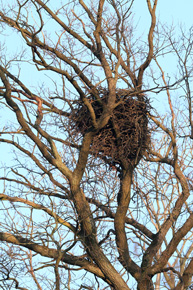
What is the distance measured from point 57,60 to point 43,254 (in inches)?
101

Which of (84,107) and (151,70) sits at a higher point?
(151,70)

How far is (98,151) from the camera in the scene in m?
6.82

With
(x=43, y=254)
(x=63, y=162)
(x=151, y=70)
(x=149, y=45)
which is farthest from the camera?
(x=151, y=70)

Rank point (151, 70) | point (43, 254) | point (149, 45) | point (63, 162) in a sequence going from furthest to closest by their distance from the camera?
point (151, 70) → point (149, 45) → point (63, 162) → point (43, 254)

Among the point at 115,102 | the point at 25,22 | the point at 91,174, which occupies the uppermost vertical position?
the point at 25,22

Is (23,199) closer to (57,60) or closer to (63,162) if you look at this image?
(63,162)

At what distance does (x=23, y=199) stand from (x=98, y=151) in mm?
1219

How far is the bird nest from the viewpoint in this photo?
6.74 meters

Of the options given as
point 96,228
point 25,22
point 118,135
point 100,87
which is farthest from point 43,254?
point 25,22

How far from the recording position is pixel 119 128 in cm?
681

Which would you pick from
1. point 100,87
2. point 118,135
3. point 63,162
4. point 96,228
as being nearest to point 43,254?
point 96,228

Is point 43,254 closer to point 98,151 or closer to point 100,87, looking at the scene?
point 98,151

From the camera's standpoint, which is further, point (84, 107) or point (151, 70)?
point (151, 70)

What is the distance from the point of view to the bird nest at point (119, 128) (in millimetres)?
6738
